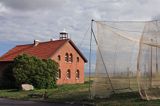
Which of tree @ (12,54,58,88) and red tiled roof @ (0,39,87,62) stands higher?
red tiled roof @ (0,39,87,62)

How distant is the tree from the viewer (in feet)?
158

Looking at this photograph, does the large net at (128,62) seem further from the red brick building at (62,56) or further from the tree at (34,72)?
the red brick building at (62,56)

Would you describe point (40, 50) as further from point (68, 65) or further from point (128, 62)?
point (128, 62)

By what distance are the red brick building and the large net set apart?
103ft

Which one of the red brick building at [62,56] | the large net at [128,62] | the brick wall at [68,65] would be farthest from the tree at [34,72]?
the large net at [128,62]

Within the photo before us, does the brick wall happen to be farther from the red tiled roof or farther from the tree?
the tree

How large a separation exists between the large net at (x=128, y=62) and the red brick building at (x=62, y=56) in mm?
31343

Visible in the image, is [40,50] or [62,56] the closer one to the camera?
[62,56]

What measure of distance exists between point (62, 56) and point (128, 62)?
35458 millimetres

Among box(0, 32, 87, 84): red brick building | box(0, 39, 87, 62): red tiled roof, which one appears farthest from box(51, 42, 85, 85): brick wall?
box(0, 39, 87, 62): red tiled roof

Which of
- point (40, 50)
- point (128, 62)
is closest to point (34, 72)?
point (40, 50)

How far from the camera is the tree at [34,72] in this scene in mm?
48094

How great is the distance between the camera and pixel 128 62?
2470 cm

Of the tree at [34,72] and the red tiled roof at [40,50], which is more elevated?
the red tiled roof at [40,50]
